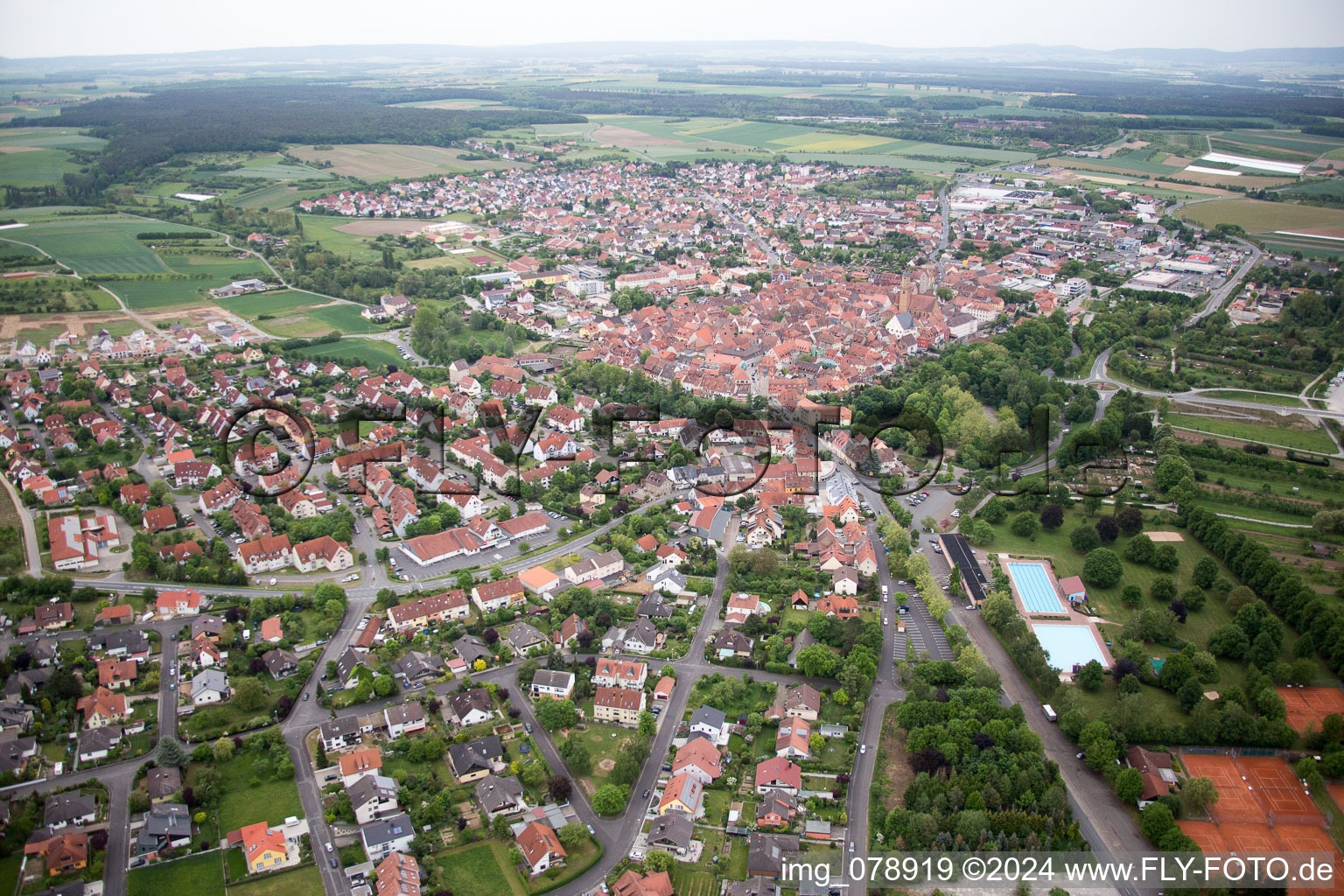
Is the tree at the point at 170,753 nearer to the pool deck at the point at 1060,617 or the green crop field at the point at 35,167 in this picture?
the pool deck at the point at 1060,617

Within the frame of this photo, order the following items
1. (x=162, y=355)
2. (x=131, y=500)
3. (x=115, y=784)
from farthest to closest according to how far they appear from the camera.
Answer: (x=162, y=355) < (x=131, y=500) < (x=115, y=784)

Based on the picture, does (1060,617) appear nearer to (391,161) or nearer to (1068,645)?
(1068,645)

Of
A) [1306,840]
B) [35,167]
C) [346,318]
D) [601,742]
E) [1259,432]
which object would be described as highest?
[35,167]

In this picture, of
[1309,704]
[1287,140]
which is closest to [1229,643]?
[1309,704]

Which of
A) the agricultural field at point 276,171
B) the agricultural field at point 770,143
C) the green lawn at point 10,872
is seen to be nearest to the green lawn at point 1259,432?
the green lawn at point 10,872

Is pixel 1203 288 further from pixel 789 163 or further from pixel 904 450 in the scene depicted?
pixel 789 163

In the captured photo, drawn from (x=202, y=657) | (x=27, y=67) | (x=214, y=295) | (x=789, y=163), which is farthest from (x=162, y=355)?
(x=27, y=67)

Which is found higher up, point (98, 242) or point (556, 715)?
point (98, 242)
